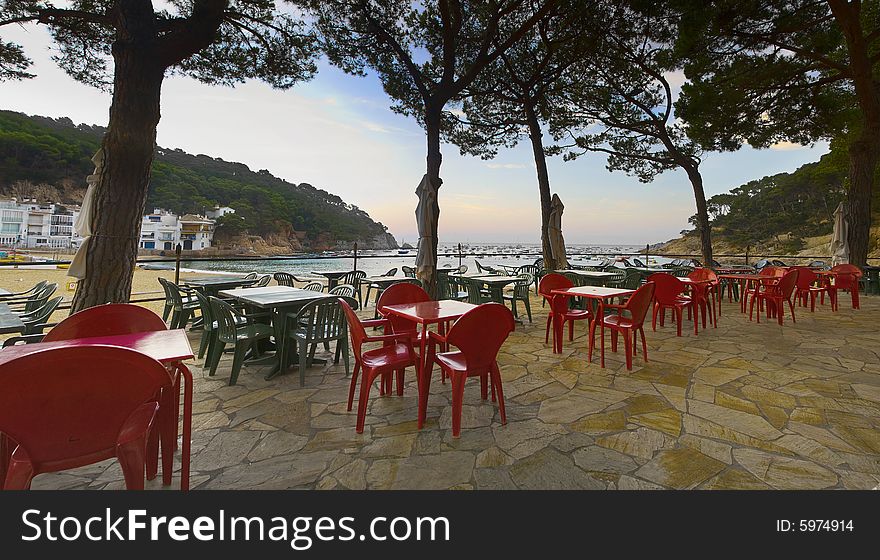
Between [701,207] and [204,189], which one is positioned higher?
[204,189]

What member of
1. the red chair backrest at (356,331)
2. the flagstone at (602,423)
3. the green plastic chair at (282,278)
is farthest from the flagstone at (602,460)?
the green plastic chair at (282,278)

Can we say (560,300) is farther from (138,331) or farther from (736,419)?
(138,331)

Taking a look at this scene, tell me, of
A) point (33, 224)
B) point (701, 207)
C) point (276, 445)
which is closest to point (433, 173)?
point (276, 445)

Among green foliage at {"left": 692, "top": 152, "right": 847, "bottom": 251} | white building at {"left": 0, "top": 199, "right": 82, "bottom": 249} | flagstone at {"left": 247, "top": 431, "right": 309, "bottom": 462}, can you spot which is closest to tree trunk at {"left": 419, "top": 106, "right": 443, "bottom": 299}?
flagstone at {"left": 247, "top": 431, "right": 309, "bottom": 462}

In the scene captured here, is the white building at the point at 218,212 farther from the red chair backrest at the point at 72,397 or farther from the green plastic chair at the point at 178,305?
the red chair backrest at the point at 72,397

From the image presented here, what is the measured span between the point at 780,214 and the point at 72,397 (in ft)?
148

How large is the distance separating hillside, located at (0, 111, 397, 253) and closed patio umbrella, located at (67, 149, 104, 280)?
16.5 m

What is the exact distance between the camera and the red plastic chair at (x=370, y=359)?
7.02 feet

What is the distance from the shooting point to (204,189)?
28031mm

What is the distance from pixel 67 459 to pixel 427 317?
5.59 feet

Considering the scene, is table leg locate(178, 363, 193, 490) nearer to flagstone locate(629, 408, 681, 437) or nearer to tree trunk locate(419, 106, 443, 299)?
flagstone locate(629, 408, 681, 437)

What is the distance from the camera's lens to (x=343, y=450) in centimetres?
194

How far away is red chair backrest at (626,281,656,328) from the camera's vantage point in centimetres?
320

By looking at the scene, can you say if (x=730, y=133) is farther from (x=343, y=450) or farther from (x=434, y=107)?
(x=343, y=450)
